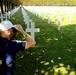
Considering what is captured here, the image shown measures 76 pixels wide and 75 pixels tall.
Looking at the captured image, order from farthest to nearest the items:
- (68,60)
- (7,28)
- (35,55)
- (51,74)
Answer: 1. (35,55)
2. (68,60)
3. (51,74)
4. (7,28)

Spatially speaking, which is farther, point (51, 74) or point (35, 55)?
point (35, 55)

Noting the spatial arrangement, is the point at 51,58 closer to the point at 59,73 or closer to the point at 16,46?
the point at 59,73

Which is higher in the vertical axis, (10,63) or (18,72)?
(10,63)

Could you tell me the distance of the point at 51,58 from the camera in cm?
973

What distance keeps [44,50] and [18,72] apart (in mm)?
3087

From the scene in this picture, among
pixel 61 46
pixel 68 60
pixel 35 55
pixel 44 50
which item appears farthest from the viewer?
pixel 61 46

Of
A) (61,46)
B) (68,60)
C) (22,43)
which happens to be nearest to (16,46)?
(22,43)

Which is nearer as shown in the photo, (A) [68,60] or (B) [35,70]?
(B) [35,70]

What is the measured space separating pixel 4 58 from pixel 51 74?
133 inches

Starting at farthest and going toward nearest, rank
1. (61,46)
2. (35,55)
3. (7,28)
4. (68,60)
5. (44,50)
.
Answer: (61,46) → (44,50) → (35,55) → (68,60) → (7,28)

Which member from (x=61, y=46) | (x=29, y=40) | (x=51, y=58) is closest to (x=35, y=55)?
(x=51, y=58)

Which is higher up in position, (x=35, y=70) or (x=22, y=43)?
(x=22, y=43)

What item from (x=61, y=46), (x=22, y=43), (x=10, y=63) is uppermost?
(x=22, y=43)

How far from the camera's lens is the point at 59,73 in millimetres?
8070
